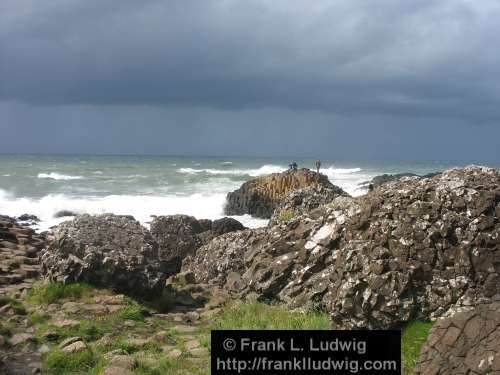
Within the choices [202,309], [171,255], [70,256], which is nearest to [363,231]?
[202,309]

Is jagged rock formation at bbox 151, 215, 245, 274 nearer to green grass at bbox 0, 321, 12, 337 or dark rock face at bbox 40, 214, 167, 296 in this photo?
dark rock face at bbox 40, 214, 167, 296

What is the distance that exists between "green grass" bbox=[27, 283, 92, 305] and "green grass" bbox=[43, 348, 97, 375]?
144 inches

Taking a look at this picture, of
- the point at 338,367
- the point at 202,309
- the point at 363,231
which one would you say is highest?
the point at 363,231

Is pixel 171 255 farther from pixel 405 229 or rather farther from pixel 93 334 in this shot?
pixel 405 229

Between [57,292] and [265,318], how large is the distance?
185 inches

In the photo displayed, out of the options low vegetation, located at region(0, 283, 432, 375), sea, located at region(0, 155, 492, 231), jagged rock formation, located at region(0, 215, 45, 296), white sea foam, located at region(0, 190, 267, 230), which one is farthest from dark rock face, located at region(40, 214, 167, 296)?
white sea foam, located at region(0, 190, 267, 230)

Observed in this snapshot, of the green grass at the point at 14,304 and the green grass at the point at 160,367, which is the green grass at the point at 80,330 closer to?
the green grass at the point at 14,304

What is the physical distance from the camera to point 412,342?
7.10m

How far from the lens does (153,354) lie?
823 centimetres

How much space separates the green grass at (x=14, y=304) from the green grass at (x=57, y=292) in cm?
35

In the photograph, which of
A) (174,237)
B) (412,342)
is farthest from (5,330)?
(174,237)

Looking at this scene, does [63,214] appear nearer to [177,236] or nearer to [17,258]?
[17,258]

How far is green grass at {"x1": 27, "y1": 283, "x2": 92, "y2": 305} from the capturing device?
11547 mm

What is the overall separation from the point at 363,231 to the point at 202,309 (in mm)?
4383
